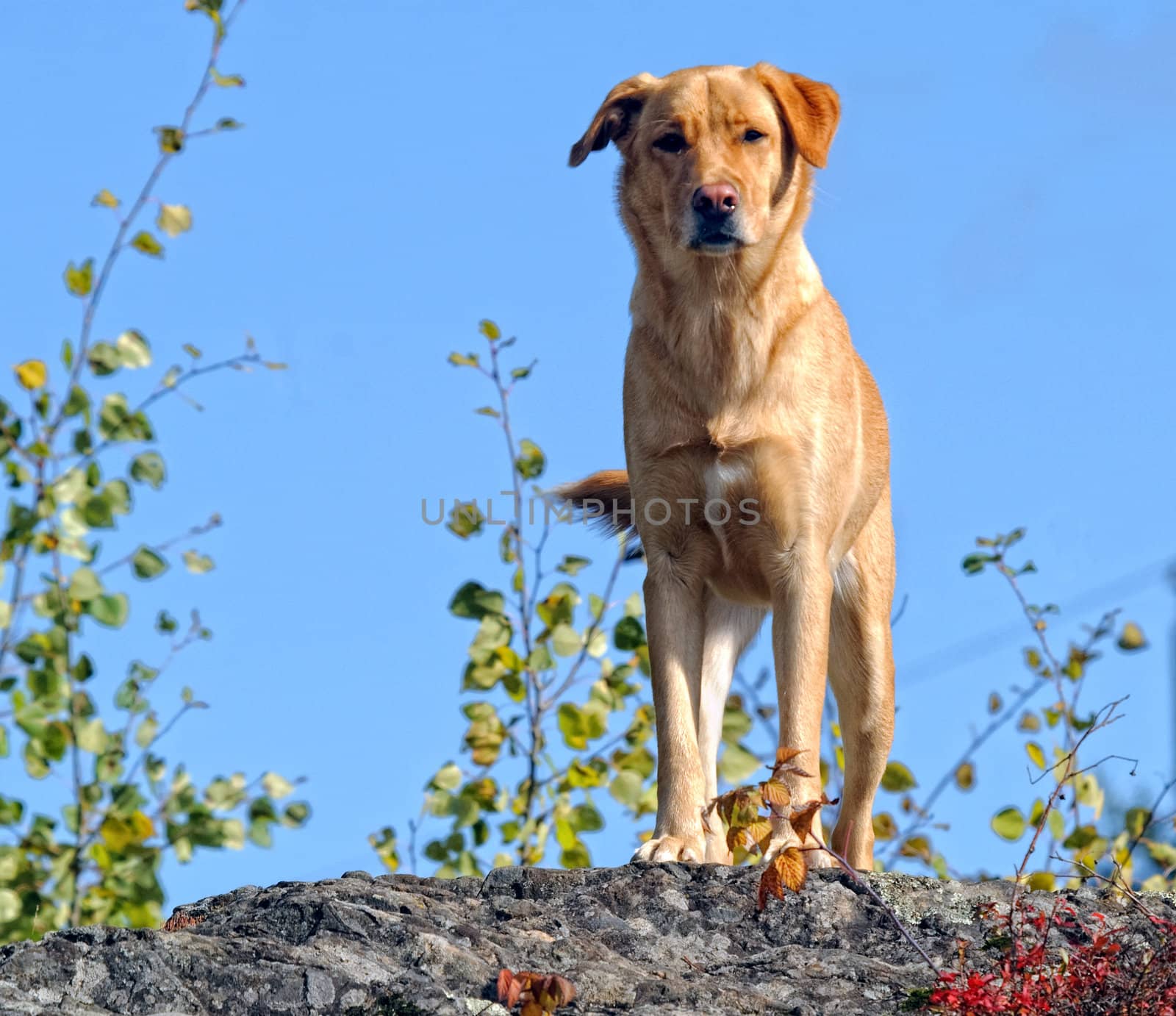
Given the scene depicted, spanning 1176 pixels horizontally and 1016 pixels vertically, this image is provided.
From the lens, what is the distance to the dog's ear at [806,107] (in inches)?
207

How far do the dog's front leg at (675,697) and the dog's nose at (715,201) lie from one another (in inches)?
47.0

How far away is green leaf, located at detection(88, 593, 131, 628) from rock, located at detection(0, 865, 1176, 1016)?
102 inches

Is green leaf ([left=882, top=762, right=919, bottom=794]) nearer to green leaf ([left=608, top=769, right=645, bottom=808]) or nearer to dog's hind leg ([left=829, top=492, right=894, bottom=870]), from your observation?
dog's hind leg ([left=829, top=492, right=894, bottom=870])

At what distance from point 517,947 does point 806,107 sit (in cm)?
331

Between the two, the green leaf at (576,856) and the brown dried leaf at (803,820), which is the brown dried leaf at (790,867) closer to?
the brown dried leaf at (803,820)

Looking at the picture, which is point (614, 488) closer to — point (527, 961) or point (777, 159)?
point (777, 159)

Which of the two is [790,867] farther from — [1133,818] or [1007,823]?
[1133,818]

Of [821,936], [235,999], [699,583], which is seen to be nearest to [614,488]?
[699,583]

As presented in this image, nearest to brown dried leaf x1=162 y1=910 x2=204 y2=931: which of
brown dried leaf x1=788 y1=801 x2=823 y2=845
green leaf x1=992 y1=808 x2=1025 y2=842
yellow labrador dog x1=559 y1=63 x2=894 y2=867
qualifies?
brown dried leaf x1=788 y1=801 x2=823 y2=845

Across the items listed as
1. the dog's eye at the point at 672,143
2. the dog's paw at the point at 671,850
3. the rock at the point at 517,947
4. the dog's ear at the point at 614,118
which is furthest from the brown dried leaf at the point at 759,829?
the dog's ear at the point at 614,118

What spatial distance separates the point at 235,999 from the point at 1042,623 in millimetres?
4941

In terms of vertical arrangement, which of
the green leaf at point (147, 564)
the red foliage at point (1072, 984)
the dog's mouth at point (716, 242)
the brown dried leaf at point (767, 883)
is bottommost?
the red foliage at point (1072, 984)

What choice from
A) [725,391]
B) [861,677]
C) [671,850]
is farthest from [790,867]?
[861,677]

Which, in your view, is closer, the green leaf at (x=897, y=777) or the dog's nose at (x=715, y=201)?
the dog's nose at (x=715, y=201)
